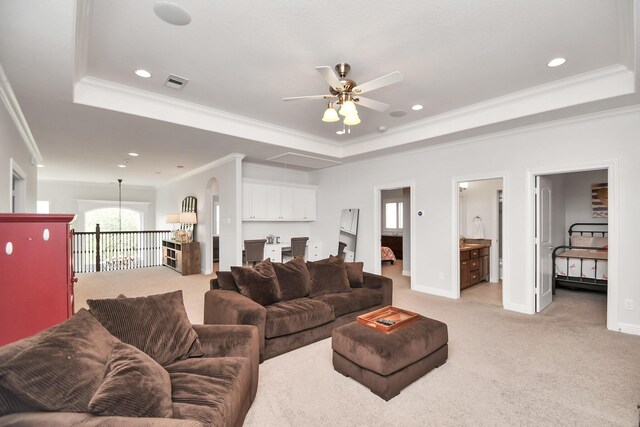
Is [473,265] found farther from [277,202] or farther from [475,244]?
[277,202]

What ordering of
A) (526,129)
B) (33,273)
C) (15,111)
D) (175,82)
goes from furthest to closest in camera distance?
(526,129)
(15,111)
(175,82)
(33,273)

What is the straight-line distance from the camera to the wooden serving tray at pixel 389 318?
8.43 ft

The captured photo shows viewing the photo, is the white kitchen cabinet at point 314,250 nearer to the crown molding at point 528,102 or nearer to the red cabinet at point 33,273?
the crown molding at point 528,102

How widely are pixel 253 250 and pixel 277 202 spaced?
50.8 inches

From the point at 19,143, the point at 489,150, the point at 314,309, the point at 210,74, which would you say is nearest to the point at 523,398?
the point at 314,309

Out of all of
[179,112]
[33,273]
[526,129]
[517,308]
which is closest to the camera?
[33,273]

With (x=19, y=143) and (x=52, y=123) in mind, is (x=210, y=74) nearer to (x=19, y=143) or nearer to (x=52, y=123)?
(x=52, y=123)

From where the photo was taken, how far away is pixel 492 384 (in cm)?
245

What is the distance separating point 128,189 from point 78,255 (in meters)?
3.77

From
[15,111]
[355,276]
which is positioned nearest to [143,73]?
[15,111]

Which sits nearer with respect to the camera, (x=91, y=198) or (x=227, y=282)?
(x=227, y=282)

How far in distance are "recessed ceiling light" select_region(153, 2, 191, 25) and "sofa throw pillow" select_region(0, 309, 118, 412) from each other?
7.19ft

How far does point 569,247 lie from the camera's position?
568 cm

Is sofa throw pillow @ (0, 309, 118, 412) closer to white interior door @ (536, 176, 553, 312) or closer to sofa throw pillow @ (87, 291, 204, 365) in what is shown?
sofa throw pillow @ (87, 291, 204, 365)
